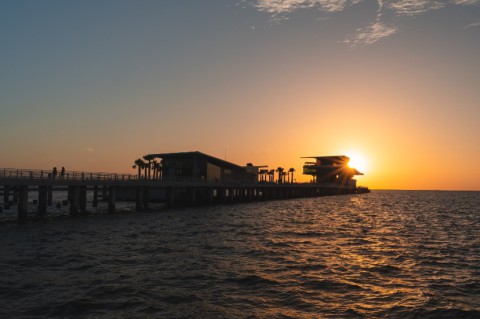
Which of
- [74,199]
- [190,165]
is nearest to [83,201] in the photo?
[74,199]

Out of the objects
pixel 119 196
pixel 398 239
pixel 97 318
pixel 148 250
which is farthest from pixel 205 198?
pixel 97 318

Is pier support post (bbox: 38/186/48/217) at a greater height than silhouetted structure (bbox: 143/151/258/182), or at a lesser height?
lesser

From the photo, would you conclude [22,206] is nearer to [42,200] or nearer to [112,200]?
[42,200]

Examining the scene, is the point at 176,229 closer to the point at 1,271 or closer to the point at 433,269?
the point at 1,271

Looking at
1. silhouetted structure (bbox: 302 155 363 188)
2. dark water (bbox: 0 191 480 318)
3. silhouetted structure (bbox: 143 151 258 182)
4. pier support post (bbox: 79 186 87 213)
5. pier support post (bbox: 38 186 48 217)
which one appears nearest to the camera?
dark water (bbox: 0 191 480 318)

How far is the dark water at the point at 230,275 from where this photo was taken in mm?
14125

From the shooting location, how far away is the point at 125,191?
295 feet

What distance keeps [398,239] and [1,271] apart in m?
27.5

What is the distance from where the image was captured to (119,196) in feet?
294

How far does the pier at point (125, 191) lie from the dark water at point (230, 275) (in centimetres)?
861

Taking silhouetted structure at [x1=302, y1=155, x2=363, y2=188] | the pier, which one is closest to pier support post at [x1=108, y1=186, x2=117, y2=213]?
the pier

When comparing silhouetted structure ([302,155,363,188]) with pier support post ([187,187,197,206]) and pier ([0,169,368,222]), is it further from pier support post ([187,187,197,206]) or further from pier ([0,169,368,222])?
pier support post ([187,187,197,206])

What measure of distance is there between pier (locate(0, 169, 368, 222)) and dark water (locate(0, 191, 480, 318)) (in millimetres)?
8607

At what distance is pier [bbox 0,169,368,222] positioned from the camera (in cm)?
4047
